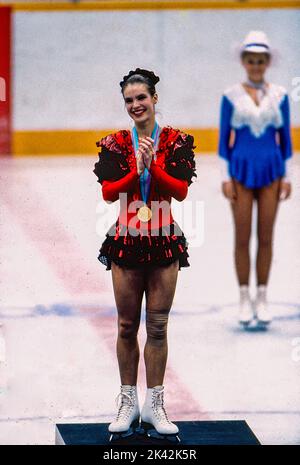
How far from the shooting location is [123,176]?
4391mm

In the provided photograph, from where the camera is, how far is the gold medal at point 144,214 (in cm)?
440

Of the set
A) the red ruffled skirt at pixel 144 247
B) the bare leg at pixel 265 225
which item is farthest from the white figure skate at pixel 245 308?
the red ruffled skirt at pixel 144 247

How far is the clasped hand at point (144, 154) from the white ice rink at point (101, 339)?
3.61 feet

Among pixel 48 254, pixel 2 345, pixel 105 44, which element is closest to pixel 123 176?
pixel 2 345

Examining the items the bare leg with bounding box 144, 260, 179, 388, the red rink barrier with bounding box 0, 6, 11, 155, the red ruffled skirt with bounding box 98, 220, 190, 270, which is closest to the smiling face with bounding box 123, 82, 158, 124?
the red ruffled skirt with bounding box 98, 220, 190, 270

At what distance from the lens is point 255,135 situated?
6.56 metres

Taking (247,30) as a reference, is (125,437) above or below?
below

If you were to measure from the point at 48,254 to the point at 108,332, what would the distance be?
80 cm

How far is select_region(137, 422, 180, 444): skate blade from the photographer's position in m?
4.58

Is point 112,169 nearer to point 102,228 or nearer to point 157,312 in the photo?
point 157,312

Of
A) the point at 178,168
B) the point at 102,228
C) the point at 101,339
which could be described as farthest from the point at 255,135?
the point at 178,168

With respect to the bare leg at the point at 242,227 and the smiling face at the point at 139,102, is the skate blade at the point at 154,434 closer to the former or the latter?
the smiling face at the point at 139,102

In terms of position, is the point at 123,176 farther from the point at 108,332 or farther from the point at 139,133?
the point at 108,332

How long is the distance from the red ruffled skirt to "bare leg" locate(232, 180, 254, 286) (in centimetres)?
229
